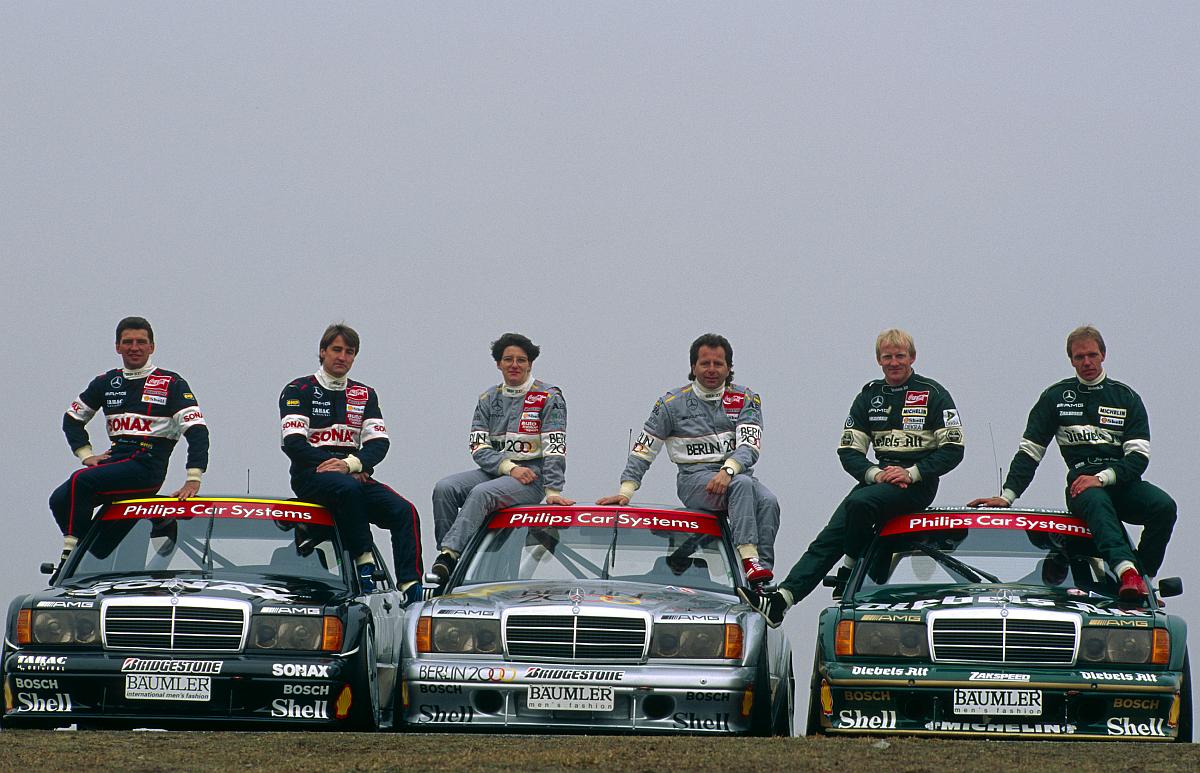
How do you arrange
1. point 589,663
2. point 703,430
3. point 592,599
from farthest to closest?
point 703,430
point 592,599
point 589,663

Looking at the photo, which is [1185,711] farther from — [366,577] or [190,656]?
[190,656]

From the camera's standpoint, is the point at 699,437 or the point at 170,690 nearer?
the point at 170,690

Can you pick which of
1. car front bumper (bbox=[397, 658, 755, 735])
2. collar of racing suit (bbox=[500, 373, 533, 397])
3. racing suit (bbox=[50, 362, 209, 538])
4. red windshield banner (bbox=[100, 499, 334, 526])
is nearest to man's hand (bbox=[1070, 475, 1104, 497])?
car front bumper (bbox=[397, 658, 755, 735])

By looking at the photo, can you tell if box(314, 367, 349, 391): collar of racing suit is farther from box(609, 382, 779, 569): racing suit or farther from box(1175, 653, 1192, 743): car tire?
box(1175, 653, 1192, 743): car tire

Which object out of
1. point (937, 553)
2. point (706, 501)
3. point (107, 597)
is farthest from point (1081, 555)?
point (107, 597)

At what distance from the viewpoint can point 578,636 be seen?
967cm

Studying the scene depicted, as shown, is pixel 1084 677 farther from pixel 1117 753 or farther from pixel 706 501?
pixel 706 501

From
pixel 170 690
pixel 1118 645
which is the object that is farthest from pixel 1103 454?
pixel 170 690

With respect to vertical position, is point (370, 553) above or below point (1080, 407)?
below

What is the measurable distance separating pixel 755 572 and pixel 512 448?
2.04m

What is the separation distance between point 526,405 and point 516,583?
1.82 metres

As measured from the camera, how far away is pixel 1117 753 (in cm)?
844

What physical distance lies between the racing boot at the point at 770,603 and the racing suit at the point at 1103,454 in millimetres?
1682

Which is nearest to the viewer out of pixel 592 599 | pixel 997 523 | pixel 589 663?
pixel 589 663
